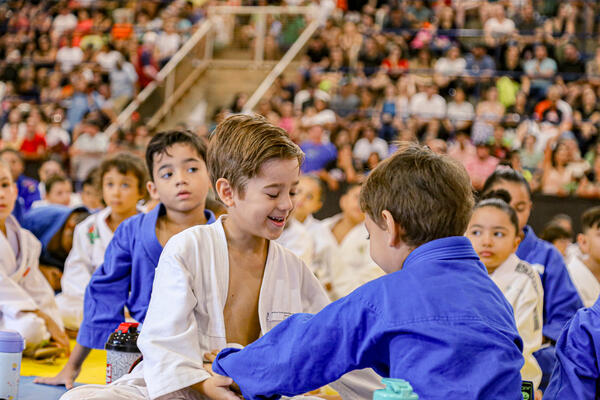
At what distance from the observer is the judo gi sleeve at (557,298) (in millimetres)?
3559

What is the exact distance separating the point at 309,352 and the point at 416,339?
0.26 m

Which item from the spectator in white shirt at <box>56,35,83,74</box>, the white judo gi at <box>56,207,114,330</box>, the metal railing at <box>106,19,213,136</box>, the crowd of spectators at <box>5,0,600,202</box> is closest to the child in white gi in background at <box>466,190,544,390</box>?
the white judo gi at <box>56,207,114,330</box>

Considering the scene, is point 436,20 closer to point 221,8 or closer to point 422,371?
point 221,8

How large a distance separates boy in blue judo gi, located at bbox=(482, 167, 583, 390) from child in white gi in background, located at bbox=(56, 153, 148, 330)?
1902 millimetres

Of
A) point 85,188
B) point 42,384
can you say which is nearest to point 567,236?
point 85,188

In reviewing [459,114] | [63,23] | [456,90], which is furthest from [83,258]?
[63,23]

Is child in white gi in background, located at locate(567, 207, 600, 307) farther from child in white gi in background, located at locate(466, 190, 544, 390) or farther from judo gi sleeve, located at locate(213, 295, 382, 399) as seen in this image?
judo gi sleeve, located at locate(213, 295, 382, 399)

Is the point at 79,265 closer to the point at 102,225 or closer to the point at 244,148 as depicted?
the point at 102,225

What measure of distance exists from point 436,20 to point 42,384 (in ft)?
31.3

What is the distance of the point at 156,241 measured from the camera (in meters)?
2.79

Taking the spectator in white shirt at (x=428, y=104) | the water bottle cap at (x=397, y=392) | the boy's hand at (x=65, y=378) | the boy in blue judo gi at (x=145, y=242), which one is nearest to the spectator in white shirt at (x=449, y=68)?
the spectator in white shirt at (x=428, y=104)

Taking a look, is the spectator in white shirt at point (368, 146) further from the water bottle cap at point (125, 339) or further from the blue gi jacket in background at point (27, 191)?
the water bottle cap at point (125, 339)

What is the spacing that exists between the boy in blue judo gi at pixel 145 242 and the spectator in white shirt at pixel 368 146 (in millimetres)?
6081

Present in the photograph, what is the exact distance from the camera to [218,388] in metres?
1.89
